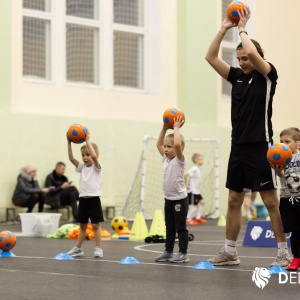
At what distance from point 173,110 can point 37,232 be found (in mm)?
7532

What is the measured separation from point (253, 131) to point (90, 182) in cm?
317

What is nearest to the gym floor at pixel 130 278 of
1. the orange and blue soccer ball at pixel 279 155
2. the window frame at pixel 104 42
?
the orange and blue soccer ball at pixel 279 155

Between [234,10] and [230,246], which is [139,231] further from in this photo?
[234,10]

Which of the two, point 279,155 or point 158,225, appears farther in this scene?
point 158,225

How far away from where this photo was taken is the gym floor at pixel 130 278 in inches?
315

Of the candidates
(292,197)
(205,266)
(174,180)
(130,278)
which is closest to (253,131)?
(292,197)

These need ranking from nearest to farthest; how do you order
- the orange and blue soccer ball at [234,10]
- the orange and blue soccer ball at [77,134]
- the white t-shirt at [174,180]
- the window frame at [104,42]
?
the orange and blue soccer ball at [234,10] → the white t-shirt at [174,180] → the orange and blue soccer ball at [77,134] → the window frame at [104,42]

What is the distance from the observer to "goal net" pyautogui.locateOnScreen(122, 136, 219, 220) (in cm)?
2458

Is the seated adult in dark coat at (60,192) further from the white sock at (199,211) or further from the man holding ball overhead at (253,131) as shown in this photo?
the man holding ball overhead at (253,131)

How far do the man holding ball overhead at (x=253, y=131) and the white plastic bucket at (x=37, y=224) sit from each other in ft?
27.6

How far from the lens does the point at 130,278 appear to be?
30.7 ft

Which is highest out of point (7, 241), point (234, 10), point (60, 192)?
point (234, 10)

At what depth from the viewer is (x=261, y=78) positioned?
994 cm

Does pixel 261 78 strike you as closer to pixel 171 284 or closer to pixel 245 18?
pixel 245 18
